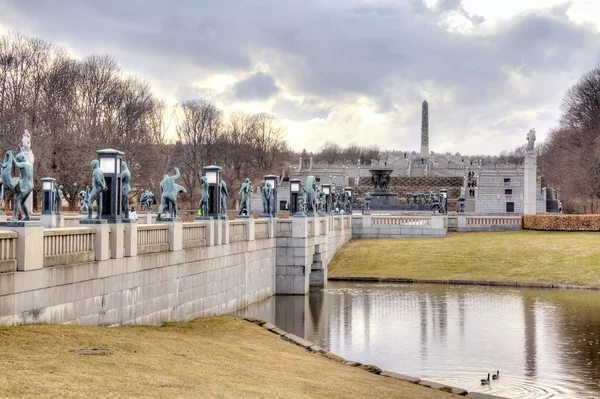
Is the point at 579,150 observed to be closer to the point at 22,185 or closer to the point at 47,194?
the point at 47,194

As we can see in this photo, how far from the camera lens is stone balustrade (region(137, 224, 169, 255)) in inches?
1019

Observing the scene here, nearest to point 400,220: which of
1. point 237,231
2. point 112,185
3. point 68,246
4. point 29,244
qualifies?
point 237,231

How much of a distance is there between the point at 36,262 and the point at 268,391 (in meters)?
5.91

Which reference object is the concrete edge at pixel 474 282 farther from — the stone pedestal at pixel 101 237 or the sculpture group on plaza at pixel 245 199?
the stone pedestal at pixel 101 237

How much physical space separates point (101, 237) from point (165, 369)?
647 centimetres

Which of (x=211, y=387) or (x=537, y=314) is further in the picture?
(x=537, y=314)

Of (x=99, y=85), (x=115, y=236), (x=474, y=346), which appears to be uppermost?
(x=99, y=85)

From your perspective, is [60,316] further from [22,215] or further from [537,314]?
[537,314]

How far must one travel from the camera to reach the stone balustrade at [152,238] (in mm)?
25875

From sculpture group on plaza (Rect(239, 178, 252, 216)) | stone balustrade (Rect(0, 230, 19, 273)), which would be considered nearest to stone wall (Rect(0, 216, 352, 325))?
stone balustrade (Rect(0, 230, 19, 273))

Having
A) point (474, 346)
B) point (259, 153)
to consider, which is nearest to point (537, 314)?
point (474, 346)

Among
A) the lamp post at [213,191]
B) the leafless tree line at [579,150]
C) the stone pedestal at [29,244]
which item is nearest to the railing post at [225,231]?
the lamp post at [213,191]

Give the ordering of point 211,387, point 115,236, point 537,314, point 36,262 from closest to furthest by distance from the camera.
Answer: point 211,387, point 36,262, point 115,236, point 537,314

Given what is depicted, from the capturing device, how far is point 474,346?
1160 inches
